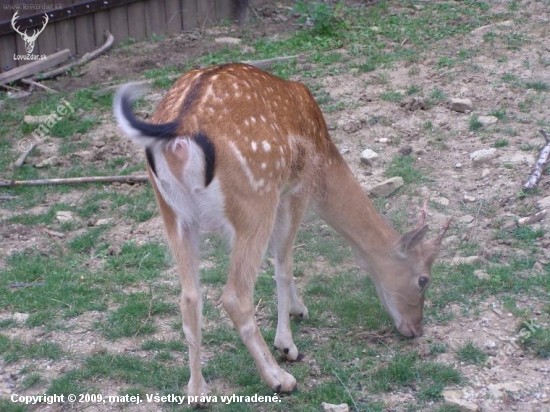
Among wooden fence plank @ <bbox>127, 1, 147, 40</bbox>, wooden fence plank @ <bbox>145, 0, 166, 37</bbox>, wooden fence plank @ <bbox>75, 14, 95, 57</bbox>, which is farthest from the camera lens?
wooden fence plank @ <bbox>145, 0, 166, 37</bbox>

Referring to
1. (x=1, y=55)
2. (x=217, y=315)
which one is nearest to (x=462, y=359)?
(x=217, y=315)

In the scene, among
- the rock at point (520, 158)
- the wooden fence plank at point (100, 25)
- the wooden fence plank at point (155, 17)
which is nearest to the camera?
the rock at point (520, 158)

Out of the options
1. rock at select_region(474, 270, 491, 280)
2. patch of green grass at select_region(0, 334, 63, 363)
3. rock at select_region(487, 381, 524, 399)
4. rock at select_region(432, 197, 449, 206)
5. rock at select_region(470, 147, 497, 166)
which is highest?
rock at select_region(470, 147, 497, 166)

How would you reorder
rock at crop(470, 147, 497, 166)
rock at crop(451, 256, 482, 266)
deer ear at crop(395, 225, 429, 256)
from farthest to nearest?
rock at crop(470, 147, 497, 166) < rock at crop(451, 256, 482, 266) < deer ear at crop(395, 225, 429, 256)

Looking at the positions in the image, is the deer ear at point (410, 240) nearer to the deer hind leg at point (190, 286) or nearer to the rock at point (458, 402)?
the rock at point (458, 402)

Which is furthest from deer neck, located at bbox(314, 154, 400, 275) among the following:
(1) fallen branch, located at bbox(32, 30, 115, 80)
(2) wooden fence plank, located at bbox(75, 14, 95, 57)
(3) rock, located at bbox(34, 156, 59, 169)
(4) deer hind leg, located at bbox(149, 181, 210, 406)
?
(2) wooden fence plank, located at bbox(75, 14, 95, 57)

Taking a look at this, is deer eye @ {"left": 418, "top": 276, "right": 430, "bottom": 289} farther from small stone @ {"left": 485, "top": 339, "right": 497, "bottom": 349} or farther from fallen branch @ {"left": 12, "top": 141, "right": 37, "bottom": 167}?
fallen branch @ {"left": 12, "top": 141, "right": 37, "bottom": 167}

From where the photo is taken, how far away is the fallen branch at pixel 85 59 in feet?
31.3

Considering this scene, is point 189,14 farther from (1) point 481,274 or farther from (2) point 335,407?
(2) point 335,407

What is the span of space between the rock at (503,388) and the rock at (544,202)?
82.2 inches

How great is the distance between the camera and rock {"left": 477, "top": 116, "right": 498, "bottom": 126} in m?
7.81

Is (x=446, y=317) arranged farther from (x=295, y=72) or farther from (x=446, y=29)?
(x=446, y=29)

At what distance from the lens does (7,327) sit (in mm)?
5539

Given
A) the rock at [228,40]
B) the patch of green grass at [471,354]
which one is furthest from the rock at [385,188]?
the rock at [228,40]
